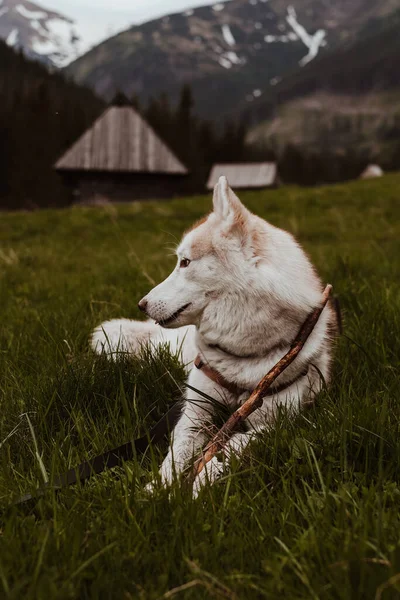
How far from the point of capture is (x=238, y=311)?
232 centimetres

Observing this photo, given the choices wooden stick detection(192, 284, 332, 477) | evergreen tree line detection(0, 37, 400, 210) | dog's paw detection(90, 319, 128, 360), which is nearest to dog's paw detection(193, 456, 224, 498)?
wooden stick detection(192, 284, 332, 477)

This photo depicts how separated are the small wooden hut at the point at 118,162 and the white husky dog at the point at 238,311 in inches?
714

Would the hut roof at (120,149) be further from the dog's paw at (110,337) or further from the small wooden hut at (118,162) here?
the dog's paw at (110,337)

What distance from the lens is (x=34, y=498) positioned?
173cm

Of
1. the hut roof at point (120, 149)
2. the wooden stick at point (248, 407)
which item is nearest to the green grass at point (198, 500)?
the wooden stick at point (248, 407)

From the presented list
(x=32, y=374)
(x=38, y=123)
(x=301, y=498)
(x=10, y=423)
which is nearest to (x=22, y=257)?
(x=32, y=374)

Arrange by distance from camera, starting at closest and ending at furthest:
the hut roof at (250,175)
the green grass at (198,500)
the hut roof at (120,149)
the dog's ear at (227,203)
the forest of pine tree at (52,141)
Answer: the green grass at (198,500) < the dog's ear at (227,203) < the hut roof at (120,149) < the hut roof at (250,175) < the forest of pine tree at (52,141)

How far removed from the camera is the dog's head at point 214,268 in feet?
7.72

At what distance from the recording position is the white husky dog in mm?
2283

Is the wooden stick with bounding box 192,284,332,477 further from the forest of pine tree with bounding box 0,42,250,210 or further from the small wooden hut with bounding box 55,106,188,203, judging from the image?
the forest of pine tree with bounding box 0,42,250,210

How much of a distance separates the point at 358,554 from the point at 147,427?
4.18 ft

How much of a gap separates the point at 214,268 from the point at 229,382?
1.77 feet

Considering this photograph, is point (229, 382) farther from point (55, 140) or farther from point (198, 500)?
point (55, 140)

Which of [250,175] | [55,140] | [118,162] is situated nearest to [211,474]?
[118,162]
